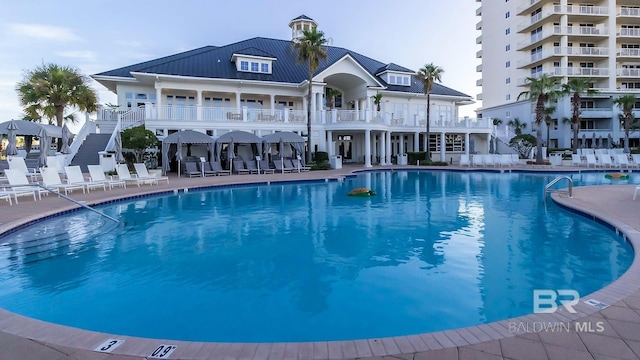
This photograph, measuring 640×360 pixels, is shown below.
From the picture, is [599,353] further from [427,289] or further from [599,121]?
[599,121]

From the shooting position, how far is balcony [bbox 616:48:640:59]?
137 ft

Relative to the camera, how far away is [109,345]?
3.21m

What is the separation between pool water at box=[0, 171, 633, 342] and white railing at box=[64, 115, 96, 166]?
37.3 feet

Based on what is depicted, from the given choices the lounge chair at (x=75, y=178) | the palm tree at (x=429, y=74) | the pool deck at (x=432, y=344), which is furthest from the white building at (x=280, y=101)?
the pool deck at (x=432, y=344)

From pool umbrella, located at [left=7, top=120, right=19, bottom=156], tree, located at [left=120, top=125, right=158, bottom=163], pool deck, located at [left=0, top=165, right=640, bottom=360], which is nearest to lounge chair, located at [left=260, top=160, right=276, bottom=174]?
tree, located at [left=120, top=125, right=158, bottom=163]

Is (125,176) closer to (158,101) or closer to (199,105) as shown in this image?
(158,101)

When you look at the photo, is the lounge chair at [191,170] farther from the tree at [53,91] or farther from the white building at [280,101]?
the tree at [53,91]

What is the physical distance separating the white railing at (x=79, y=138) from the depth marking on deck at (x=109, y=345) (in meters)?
20.2

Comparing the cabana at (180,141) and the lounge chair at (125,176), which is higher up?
the cabana at (180,141)

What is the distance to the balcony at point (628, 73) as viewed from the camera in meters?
41.7

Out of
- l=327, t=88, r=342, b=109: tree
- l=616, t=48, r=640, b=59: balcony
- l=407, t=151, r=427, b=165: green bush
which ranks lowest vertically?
l=407, t=151, r=427, b=165: green bush

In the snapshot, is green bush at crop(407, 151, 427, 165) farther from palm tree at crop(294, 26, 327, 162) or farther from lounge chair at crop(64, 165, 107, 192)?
lounge chair at crop(64, 165, 107, 192)

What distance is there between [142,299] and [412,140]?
32263 mm

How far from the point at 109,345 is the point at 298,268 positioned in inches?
138
